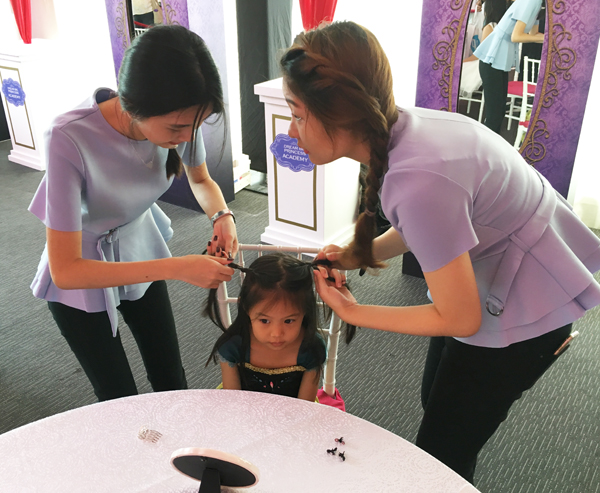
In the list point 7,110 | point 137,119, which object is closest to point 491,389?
point 137,119

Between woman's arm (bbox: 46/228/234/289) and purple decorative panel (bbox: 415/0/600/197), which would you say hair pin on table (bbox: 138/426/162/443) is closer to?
woman's arm (bbox: 46/228/234/289)

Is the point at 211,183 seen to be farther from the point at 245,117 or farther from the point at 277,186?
the point at 245,117

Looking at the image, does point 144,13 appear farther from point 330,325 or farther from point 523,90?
point 330,325

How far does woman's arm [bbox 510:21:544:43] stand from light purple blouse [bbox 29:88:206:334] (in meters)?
1.72

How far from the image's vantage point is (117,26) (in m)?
3.63

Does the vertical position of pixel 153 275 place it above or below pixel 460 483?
above

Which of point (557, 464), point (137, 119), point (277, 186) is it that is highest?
point (137, 119)

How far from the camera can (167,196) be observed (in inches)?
157

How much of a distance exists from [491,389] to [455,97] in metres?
1.87

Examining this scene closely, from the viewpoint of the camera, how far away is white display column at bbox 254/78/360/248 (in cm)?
297

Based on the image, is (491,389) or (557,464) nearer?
(491,389)

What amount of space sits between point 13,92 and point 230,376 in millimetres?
3827

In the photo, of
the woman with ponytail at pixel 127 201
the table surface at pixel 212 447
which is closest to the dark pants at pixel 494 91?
the woman with ponytail at pixel 127 201

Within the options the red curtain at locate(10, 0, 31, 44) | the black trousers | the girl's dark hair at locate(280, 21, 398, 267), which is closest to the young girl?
the black trousers
